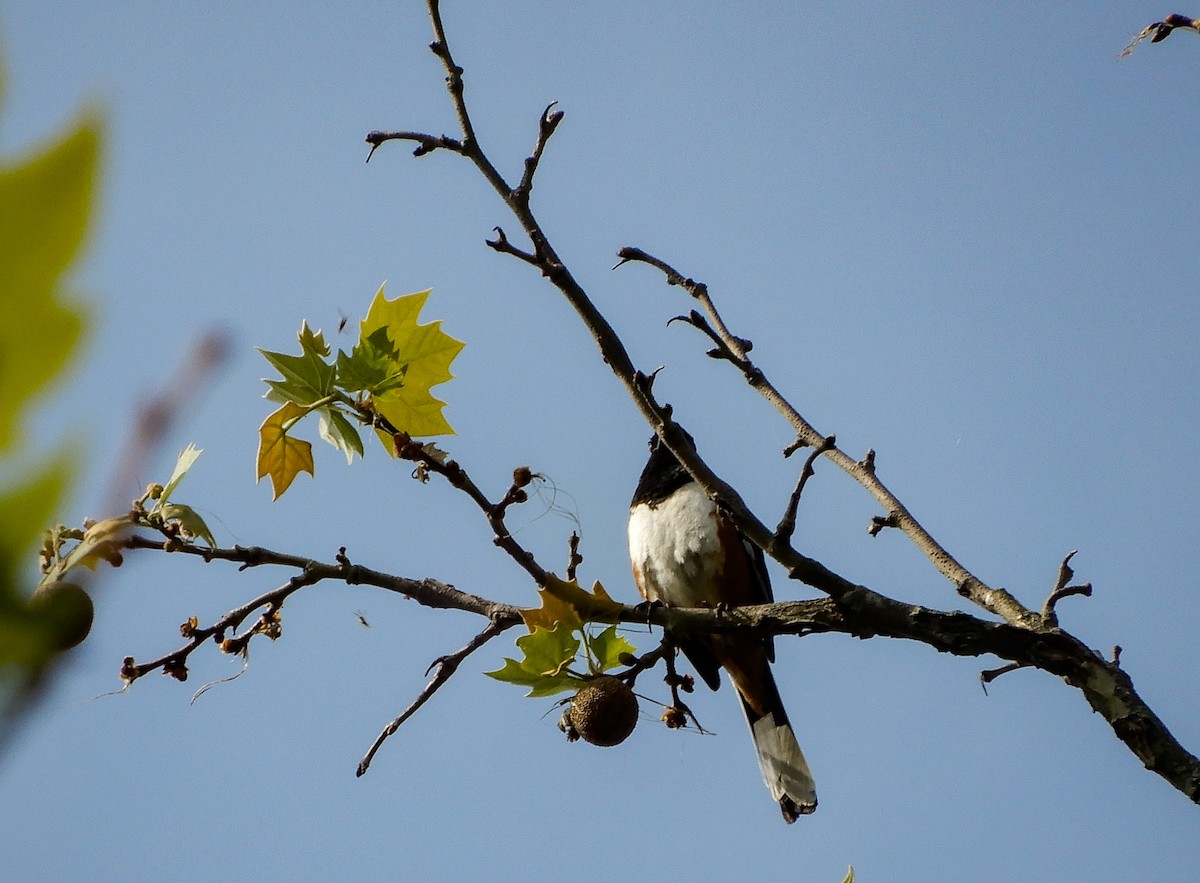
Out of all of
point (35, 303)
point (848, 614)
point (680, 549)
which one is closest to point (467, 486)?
point (848, 614)

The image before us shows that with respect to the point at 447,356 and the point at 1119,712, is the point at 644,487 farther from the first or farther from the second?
the point at 1119,712

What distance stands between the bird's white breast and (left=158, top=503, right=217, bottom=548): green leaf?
2.69 m

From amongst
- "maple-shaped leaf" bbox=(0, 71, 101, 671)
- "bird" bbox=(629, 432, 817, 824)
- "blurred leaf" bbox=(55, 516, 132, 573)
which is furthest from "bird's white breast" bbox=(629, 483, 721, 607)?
"maple-shaped leaf" bbox=(0, 71, 101, 671)

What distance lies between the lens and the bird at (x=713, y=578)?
14.1 feet

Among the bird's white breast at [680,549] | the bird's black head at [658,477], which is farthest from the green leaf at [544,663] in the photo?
the bird's black head at [658,477]

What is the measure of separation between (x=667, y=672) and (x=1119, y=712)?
927 mm

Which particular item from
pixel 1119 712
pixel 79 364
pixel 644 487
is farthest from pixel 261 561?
pixel 644 487

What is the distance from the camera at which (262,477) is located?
7.02 feet

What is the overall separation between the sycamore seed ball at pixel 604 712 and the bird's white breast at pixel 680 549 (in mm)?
2087

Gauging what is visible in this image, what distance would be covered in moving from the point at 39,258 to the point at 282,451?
1921mm

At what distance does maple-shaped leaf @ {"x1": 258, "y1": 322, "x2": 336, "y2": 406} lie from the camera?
203 centimetres

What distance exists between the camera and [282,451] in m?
2.15

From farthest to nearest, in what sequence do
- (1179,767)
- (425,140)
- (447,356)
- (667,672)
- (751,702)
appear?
(751,702) → (667,672) → (447,356) → (425,140) → (1179,767)

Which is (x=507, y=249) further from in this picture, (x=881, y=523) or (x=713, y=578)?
(x=713, y=578)
